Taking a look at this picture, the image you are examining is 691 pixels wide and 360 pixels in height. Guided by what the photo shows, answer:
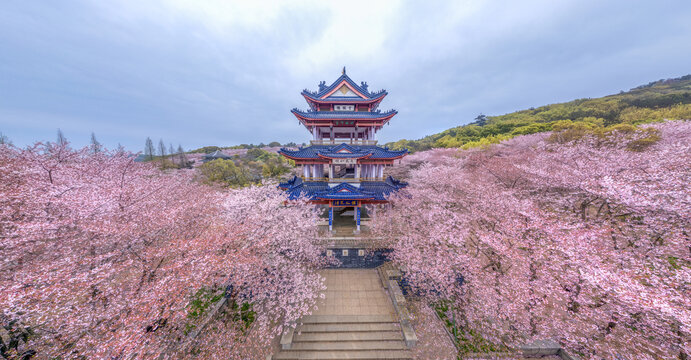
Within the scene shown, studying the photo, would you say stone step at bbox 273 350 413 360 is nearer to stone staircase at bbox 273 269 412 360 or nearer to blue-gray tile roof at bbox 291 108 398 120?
stone staircase at bbox 273 269 412 360

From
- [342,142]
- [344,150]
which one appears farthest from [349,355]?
[342,142]

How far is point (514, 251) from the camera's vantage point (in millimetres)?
8594

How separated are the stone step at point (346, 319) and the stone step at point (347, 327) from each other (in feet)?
0.45

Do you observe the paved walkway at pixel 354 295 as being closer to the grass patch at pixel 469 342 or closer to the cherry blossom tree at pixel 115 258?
the cherry blossom tree at pixel 115 258

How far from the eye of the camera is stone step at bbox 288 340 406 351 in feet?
31.1

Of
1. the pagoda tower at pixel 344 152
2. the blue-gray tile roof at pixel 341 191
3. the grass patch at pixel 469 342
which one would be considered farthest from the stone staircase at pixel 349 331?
the blue-gray tile roof at pixel 341 191

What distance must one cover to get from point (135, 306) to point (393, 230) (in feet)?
40.7

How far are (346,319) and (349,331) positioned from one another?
54 cm

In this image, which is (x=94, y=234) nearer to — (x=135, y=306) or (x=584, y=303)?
(x=135, y=306)

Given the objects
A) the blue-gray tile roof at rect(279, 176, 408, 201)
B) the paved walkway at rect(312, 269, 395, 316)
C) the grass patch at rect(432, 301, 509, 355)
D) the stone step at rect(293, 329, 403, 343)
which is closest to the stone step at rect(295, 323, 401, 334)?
the stone step at rect(293, 329, 403, 343)

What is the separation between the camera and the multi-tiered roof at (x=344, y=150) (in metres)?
14.6

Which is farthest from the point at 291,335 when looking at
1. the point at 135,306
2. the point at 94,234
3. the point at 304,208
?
the point at 94,234

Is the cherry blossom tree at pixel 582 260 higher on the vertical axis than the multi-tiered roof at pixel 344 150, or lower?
lower

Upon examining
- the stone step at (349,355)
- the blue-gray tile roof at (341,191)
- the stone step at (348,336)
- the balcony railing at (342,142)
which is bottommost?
the stone step at (349,355)
